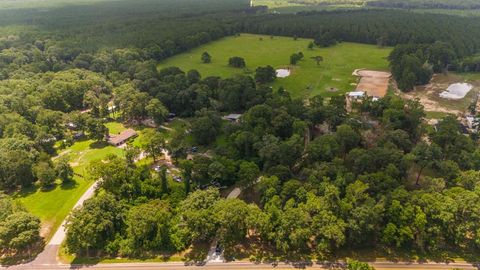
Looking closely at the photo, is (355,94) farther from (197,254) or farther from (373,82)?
(197,254)

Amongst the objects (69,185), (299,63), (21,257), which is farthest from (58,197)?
(299,63)

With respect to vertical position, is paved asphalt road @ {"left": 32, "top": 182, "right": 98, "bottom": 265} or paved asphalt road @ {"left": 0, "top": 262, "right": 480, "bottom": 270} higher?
paved asphalt road @ {"left": 0, "top": 262, "right": 480, "bottom": 270}

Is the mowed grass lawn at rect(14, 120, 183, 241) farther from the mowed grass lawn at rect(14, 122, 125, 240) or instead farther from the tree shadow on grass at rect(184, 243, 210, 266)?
the tree shadow on grass at rect(184, 243, 210, 266)

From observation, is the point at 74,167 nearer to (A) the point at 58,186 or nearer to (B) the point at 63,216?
(A) the point at 58,186

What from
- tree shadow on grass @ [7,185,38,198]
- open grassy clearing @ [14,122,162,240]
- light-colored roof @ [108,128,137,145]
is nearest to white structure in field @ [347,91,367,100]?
light-colored roof @ [108,128,137,145]

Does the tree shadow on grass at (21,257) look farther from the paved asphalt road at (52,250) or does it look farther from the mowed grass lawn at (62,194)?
the mowed grass lawn at (62,194)

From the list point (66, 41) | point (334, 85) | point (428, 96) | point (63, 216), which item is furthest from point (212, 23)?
point (63, 216)
